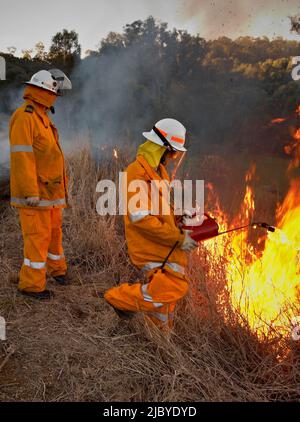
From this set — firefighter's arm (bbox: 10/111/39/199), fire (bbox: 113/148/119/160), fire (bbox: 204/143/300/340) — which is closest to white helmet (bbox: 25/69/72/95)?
firefighter's arm (bbox: 10/111/39/199)

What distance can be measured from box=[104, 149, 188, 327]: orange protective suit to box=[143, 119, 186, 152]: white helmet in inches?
7.3

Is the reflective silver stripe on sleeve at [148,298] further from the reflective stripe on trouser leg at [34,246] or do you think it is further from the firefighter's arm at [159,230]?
the reflective stripe on trouser leg at [34,246]

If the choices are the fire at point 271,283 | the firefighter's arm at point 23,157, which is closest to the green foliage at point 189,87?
the fire at point 271,283

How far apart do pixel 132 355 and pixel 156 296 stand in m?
0.48

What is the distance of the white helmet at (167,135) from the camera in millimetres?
3086

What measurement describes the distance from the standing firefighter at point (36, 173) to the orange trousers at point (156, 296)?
0.95 metres

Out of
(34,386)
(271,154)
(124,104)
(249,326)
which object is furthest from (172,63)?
(34,386)

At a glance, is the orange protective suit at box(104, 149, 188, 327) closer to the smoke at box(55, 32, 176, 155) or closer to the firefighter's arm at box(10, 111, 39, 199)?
the firefighter's arm at box(10, 111, 39, 199)

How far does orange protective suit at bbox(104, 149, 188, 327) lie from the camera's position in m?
3.00

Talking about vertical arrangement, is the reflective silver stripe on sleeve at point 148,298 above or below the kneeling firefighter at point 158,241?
below

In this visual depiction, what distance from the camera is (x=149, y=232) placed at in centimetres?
301

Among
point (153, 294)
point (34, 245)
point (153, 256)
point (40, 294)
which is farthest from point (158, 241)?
point (40, 294)
